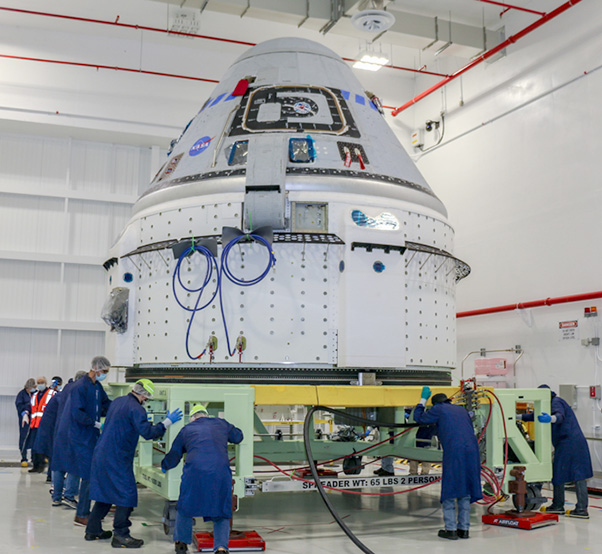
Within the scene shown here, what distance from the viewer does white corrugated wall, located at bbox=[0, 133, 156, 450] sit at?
15.1 metres

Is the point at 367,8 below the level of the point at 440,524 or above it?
above

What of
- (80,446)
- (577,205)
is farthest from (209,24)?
(80,446)

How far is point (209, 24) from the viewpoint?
15359 millimetres

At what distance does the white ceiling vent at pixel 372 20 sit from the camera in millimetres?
12562

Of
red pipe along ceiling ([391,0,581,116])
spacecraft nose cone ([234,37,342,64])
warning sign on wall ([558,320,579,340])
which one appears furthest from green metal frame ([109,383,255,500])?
red pipe along ceiling ([391,0,581,116])

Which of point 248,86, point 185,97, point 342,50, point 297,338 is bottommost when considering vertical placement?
point 297,338

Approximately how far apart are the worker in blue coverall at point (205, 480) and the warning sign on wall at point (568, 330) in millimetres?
8026

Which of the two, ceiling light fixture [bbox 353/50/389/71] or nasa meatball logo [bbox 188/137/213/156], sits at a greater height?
ceiling light fixture [bbox 353/50/389/71]

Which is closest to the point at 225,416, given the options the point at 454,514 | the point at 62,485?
the point at 454,514

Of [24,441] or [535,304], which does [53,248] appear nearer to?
[24,441]

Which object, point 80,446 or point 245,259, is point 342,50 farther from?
point 80,446

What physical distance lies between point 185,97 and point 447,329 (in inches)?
394

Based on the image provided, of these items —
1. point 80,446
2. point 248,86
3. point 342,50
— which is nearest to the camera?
point 80,446

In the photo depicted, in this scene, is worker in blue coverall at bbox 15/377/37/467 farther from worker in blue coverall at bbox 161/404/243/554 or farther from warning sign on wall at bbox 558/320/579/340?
warning sign on wall at bbox 558/320/579/340
